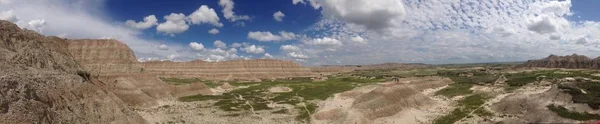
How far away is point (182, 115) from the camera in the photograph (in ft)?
220

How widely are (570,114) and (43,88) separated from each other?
185 feet

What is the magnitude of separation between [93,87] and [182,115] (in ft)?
67.3

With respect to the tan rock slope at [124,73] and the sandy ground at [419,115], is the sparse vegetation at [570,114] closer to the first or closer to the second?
the sandy ground at [419,115]

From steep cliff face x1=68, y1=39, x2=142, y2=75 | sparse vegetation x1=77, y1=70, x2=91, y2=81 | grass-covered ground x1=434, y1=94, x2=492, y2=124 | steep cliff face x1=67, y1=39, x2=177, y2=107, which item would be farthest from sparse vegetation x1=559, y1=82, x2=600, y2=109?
steep cliff face x1=68, y1=39, x2=142, y2=75

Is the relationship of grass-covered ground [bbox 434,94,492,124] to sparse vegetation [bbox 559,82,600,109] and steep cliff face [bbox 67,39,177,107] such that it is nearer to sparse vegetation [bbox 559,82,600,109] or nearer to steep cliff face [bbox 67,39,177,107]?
sparse vegetation [bbox 559,82,600,109]

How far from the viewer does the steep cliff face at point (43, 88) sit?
34844 millimetres

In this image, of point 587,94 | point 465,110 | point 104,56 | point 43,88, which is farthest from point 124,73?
point 587,94

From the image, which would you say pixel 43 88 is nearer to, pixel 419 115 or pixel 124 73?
pixel 419 115

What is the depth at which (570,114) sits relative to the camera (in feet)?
178

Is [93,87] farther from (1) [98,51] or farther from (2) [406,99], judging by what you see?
(1) [98,51]

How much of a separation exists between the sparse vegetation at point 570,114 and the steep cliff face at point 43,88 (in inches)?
1940

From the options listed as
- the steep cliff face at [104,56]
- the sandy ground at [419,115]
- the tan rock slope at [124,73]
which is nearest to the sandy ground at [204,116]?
the tan rock slope at [124,73]

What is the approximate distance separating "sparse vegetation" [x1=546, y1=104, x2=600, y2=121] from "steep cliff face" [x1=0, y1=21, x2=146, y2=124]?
1940 inches

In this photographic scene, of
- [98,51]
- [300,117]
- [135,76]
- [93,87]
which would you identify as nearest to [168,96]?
[135,76]
